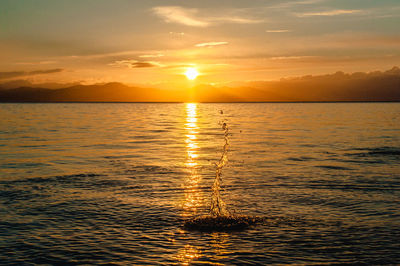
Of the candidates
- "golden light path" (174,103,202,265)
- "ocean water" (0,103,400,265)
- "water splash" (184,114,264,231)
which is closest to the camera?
"golden light path" (174,103,202,265)

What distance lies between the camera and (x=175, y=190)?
1634 centimetres

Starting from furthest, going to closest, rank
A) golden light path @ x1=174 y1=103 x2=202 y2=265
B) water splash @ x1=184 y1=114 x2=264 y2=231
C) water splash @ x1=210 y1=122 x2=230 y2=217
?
water splash @ x1=210 y1=122 x2=230 y2=217, water splash @ x1=184 y1=114 x2=264 y2=231, golden light path @ x1=174 y1=103 x2=202 y2=265

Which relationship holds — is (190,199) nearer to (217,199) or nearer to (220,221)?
(217,199)

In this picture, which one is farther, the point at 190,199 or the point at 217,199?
the point at 190,199

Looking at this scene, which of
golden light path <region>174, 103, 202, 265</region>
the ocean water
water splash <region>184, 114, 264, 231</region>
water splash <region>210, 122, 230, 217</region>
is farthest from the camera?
water splash <region>210, 122, 230, 217</region>

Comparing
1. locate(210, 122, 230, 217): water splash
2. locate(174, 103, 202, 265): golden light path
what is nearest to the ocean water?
locate(174, 103, 202, 265): golden light path

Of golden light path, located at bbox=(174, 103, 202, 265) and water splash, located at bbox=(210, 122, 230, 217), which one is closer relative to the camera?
golden light path, located at bbox=(174, 103, 202, 265)

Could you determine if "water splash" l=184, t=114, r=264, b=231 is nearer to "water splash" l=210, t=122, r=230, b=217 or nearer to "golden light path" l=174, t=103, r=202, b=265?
"water splash" l=210, t=122, r=230, b=217

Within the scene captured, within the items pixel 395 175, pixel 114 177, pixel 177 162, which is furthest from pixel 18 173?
pixel 395 175

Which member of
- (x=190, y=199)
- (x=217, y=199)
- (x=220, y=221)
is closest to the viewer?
(x=220, y=221)

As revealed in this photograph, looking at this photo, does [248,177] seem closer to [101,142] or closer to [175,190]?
[175,190]

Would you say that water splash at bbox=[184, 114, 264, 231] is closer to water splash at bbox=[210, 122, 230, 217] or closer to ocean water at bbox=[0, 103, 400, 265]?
water splash at bbox=[210, 122, 230, 217]

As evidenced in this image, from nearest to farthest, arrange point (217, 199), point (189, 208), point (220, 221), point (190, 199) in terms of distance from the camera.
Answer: point (220, 221), point (189, 208), point (217, 199), point (190, 199)

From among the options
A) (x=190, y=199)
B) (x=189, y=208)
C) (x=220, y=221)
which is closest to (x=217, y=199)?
(x=190, y=199)
